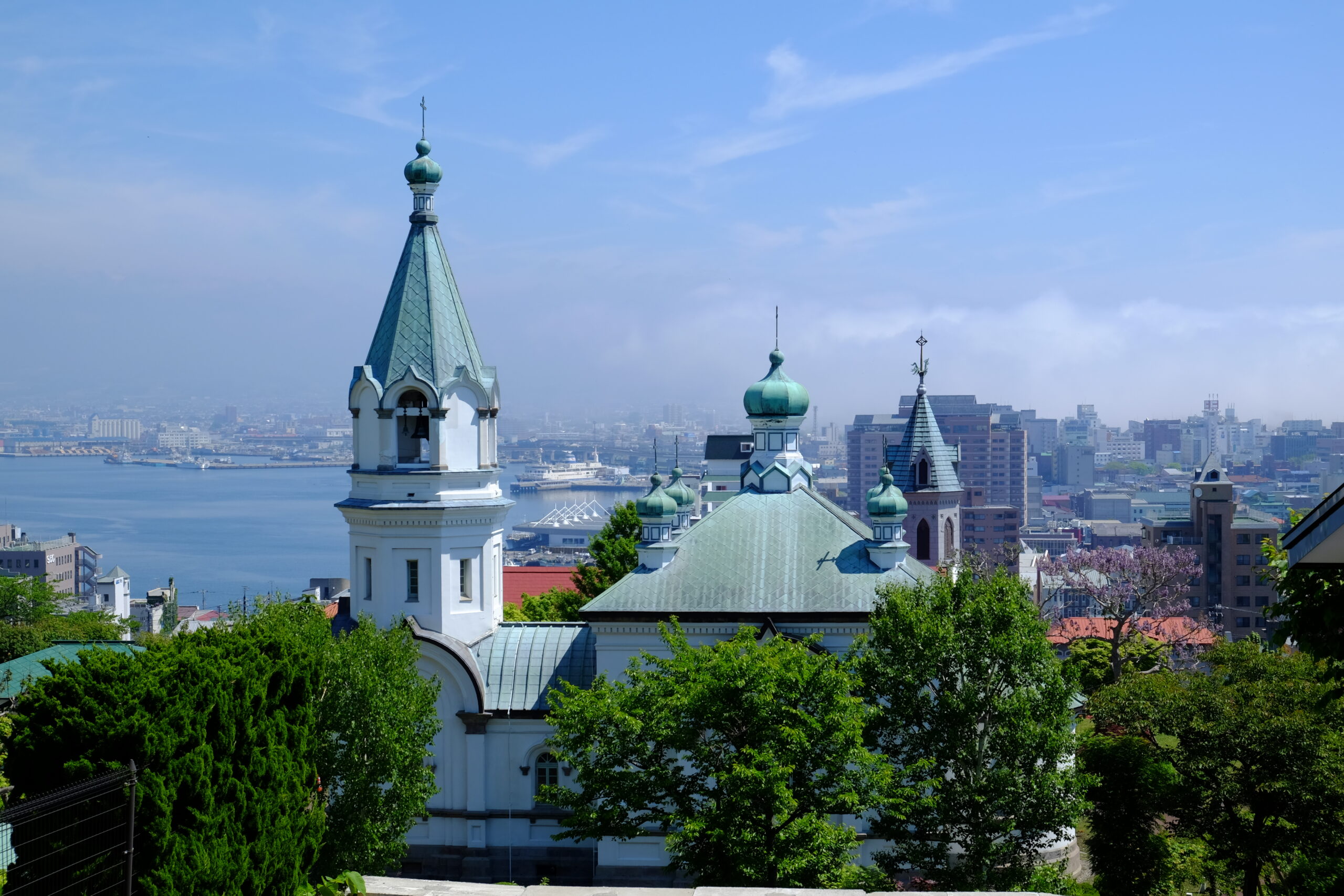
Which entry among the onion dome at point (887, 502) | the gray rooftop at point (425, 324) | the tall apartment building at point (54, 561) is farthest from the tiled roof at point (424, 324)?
the tall apartment building at point (54, 561)

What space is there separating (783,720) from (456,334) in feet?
36.9

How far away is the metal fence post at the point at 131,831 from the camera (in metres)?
13.3

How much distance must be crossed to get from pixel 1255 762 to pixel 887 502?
8.05m

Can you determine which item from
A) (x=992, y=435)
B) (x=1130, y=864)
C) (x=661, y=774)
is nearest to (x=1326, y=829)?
(x=1130, y=864)

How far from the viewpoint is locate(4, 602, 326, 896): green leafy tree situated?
14.0 metres

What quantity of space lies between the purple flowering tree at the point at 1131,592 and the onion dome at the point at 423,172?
24910 millimetres

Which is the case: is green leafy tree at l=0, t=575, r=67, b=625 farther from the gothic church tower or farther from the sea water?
the sea water

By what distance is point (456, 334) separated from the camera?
25.8 meters

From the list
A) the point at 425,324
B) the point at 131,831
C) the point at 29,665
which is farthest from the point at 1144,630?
the point at 131,831

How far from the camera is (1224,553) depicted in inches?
2980

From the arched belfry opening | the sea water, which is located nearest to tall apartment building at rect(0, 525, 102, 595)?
the sea water

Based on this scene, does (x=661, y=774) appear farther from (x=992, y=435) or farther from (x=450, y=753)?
(x=992, y=435)

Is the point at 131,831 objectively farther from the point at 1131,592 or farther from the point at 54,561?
the point at 54,561

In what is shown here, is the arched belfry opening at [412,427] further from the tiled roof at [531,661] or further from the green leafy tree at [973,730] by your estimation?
the green leafy tree at [973,730]
